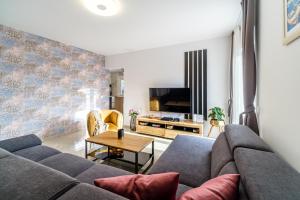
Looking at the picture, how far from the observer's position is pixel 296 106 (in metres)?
0.93

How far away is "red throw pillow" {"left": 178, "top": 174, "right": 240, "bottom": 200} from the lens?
2.16ft

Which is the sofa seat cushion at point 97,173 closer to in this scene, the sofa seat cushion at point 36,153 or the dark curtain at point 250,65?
the sofa seat cushion at point 36,153

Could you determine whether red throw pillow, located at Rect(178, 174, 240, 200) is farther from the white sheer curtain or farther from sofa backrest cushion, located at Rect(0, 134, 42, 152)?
the white sheer curtain

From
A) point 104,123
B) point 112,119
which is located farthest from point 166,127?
point 104,123

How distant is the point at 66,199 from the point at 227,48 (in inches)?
144

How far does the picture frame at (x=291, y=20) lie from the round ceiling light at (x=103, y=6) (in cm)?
183

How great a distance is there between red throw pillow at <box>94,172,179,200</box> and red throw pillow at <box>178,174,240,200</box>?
8 cm

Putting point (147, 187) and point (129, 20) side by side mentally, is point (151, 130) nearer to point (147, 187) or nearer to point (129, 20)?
point (129, 20)

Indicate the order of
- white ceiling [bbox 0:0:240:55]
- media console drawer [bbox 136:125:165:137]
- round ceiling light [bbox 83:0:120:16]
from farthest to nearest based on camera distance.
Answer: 1. media console drawer [bbox 136:125:165:137]
2. white ceiling [bbox 0:0:240:55]
3. round ceiling light [bbox 83:0:120:16]

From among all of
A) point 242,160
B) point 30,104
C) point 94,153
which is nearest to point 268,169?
point 242,160

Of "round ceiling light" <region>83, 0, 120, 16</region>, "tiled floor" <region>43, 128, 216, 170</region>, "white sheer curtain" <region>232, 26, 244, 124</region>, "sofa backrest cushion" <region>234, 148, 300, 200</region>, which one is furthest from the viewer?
"tiled floor" <region>43, 128, 216, 170</region>

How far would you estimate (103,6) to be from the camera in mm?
2064

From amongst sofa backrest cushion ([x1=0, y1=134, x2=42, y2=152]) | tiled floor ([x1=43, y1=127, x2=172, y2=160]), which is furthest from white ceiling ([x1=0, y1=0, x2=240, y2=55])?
tiled floor ([x1=43, y1=127, x2=172, y2=160])

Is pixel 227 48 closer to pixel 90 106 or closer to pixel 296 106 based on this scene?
pixel 296 106
